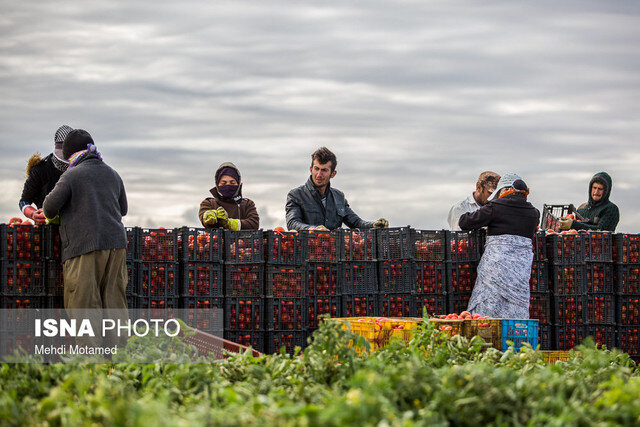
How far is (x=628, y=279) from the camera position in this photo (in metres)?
10.1

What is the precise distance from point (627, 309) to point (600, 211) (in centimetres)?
154

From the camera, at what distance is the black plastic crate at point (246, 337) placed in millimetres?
8352

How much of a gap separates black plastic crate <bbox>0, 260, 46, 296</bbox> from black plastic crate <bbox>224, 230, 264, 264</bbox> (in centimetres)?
191

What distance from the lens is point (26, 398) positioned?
138 inches

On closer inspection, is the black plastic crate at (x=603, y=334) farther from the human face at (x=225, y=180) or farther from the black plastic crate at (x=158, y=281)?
the black plastic crate at (x=158, y=281)

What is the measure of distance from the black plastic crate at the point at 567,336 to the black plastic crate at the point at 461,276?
4.25 feet

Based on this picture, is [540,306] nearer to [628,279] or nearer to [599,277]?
[599,277]

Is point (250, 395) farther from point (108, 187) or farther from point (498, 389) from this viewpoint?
point (108, 187)

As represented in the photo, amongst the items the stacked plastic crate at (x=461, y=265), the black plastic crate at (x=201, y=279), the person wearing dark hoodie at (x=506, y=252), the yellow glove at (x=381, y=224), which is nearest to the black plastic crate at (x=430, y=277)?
the stacked plastic crate at (x=461, y=265)

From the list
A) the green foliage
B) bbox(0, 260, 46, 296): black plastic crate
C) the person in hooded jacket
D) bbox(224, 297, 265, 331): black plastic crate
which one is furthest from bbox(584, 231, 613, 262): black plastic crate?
bbox(0, 260, 46, 296): black plastic crate

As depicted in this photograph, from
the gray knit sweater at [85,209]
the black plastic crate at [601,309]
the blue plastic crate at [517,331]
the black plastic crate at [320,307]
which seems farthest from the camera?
the black plastic crate at [601,309]

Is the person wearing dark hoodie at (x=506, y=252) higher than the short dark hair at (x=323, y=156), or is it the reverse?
the short dark hair at (x=323, y=156)

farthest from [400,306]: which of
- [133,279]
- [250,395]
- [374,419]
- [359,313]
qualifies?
[374,419]

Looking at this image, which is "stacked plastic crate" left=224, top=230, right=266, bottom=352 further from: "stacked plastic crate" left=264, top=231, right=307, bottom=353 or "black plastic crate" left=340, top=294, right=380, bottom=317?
"black plastic crate" left=340, top=294, right=380, bottom=317
